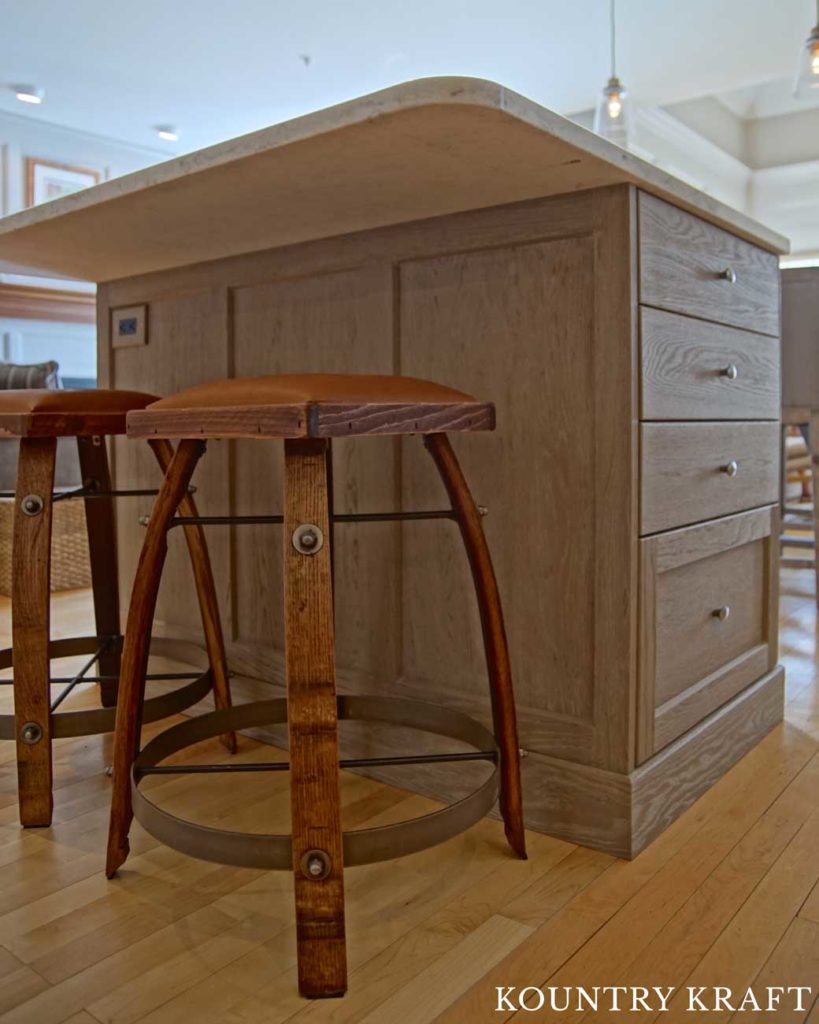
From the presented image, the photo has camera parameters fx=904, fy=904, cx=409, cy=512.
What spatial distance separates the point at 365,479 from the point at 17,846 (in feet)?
2.42

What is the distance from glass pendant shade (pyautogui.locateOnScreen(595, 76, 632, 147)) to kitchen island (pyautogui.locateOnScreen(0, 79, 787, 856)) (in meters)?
3.38

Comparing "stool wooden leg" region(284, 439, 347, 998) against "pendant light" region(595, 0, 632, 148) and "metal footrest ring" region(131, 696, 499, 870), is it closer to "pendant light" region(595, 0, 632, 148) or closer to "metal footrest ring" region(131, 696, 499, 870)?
"metal footrest ring" region(131, 696, 499, 870)

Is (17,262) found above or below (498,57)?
below

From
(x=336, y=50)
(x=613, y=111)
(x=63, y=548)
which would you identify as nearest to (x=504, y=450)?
(x=63, y=548)

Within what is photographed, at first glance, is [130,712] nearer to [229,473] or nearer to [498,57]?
[229,473]

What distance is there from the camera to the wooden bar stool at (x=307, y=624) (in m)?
0.92

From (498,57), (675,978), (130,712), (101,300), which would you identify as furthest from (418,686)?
(498,57)

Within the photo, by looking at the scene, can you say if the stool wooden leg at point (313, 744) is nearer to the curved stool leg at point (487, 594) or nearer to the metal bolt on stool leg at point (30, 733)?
the curved stool leg at point (487, 594)

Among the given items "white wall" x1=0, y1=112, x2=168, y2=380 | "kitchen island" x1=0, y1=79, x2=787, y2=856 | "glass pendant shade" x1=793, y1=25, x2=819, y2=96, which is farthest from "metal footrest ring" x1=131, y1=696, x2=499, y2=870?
"white wall" x1=0, y1=112, x2=168, y2=380

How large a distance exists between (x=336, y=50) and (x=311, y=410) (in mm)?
4830

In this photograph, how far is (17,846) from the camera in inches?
48.8

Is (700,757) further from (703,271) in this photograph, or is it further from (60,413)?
(60,413)

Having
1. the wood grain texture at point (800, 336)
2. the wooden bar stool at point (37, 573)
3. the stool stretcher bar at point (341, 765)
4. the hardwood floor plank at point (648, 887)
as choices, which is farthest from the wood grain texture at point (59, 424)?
the wood grain texture at point (800, 336)

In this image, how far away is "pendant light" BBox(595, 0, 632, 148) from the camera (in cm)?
464
